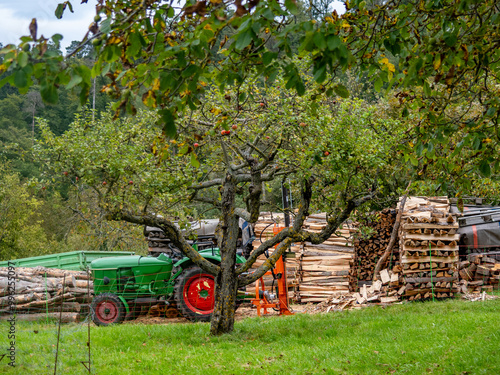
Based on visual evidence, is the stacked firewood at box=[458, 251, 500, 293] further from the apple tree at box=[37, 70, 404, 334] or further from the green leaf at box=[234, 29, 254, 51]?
the green leaf at box=[234, 29, 254, 51]

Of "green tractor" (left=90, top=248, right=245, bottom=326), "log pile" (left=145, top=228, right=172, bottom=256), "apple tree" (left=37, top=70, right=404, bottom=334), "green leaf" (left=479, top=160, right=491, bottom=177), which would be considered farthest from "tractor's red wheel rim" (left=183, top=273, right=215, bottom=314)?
"green leaf" (left=479, top=160, right=491, bottom=177)

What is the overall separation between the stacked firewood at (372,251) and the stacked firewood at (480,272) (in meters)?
1.81

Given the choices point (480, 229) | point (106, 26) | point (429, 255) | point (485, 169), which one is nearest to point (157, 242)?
point (429, 255)

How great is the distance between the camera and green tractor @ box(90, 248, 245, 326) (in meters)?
10.2

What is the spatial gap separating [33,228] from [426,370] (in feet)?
78.5

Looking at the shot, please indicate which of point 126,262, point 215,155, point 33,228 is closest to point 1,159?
point 33,228

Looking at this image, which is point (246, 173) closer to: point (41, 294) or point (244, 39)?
point (41, 294)

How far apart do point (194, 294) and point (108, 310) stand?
6.34 feet

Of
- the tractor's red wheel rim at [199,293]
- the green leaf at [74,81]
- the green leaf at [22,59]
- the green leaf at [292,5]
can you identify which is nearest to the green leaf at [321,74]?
the green leaf at [292,5]

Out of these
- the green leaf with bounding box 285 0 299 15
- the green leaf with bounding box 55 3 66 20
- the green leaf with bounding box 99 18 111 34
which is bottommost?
the green leaf with bounding box 99 18 111 34

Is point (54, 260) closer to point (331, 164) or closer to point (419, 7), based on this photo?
point (331, 164)

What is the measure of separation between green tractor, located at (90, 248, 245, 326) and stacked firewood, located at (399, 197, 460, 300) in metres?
4.17

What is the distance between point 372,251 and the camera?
45.3 feet

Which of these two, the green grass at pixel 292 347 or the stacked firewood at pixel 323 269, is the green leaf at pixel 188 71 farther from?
the stacked firewood at pixel 323 269
